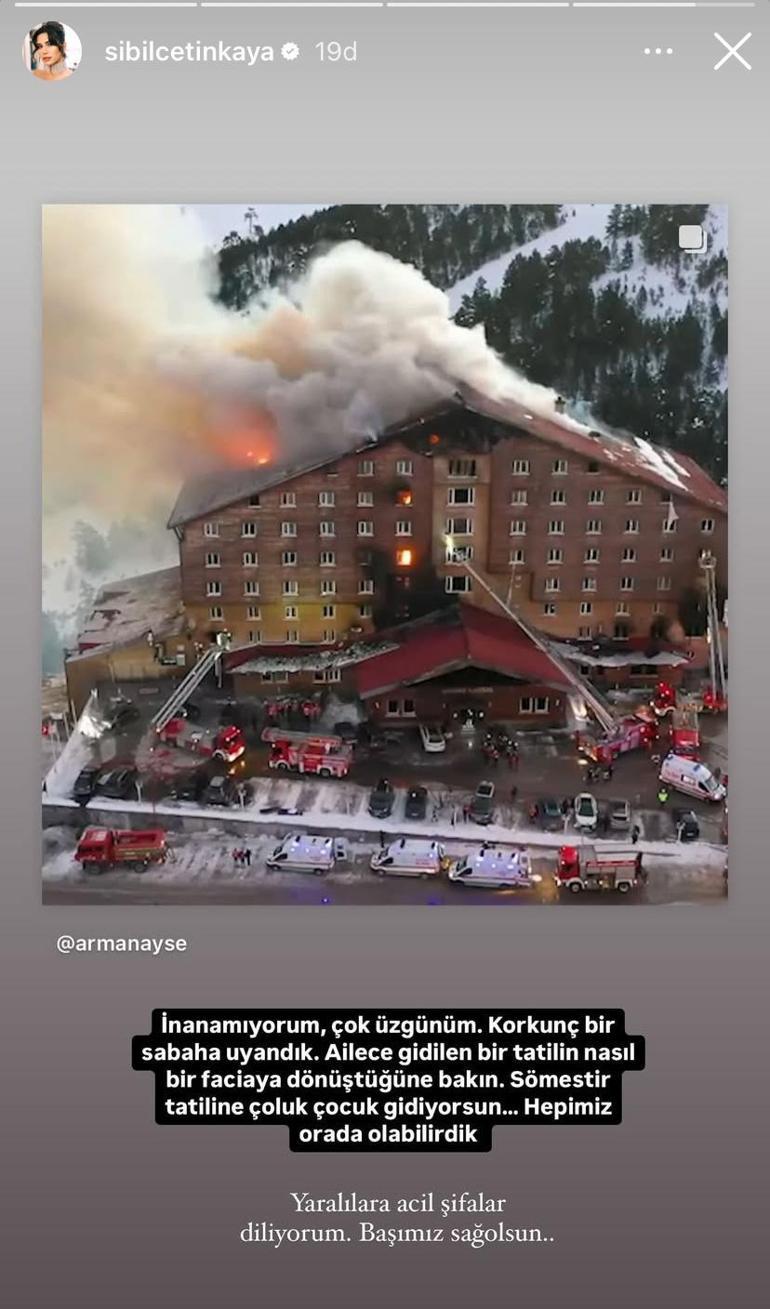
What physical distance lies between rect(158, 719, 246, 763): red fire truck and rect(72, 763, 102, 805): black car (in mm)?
219

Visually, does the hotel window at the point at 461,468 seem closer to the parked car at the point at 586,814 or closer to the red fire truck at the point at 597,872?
the parked car at the point at 586,814

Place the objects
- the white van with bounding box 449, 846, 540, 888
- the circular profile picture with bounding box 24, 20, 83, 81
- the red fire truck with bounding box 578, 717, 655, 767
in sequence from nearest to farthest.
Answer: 1. the circular profile picture with bounding box 24, 20, 83, 81
2. the white van with bounding box 449, 846, 540, 888
3. the red fire truck with bounding box 578, 717, 655, 767

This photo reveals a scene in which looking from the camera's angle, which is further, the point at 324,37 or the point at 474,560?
the point at 474,560

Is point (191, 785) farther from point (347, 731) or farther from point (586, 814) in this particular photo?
point (586, 814)

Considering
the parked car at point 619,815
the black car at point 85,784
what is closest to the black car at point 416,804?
the parked car at point 619,815

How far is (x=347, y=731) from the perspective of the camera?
3207 mm

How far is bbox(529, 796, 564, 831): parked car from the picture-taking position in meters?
3.17

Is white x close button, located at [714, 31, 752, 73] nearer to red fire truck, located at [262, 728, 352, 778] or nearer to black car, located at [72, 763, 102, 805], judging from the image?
red fire truck, located at [262, 728, 352, 778]

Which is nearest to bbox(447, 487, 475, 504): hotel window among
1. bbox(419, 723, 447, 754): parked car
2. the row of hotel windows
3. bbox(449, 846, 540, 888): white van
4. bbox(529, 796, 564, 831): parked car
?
the row of hotel windows

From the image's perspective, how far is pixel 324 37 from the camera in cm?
299

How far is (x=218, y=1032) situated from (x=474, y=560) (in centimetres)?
161

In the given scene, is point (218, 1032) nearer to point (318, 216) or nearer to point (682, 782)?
point (682, 782)

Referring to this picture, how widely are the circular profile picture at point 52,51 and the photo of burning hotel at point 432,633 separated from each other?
1154mm

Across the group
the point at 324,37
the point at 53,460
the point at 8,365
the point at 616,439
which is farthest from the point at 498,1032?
the point at 324,37
